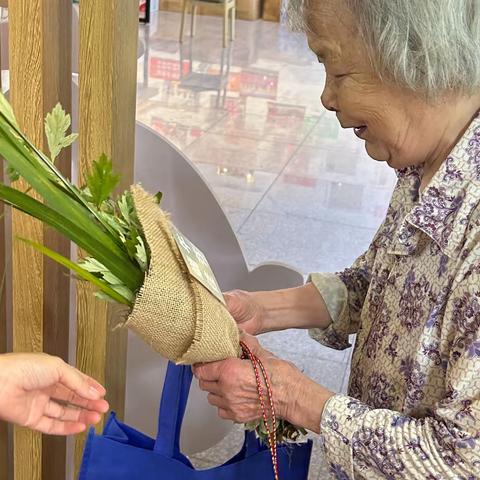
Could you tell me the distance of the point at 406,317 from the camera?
131cm

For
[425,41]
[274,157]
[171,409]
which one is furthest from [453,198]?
[274,157]

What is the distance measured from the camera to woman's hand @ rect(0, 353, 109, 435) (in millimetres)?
974

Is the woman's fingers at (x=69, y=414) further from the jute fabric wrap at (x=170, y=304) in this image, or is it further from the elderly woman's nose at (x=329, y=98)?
the elderly woman's nose at (x=329, y=98)

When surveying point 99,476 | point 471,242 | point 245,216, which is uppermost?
point 471,242

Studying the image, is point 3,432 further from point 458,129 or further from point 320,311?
point 458,129

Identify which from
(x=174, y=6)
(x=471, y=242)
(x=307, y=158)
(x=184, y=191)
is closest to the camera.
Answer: (x=471, y=242)

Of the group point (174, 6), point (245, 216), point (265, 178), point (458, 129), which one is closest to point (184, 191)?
point (458, 129)

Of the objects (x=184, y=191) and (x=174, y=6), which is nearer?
(x=184, y=191)

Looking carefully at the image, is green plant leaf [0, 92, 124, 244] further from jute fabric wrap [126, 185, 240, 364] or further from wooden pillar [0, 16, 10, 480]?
wooden pillar [0, 16, 10, 480]

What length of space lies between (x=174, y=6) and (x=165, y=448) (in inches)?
419

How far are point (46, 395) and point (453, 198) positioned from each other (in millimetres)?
669

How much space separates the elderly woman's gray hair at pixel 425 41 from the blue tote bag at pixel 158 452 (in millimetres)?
597

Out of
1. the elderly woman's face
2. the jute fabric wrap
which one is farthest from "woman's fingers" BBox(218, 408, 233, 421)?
the elderly woman's face

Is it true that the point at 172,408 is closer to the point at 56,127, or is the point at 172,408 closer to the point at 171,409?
the point at 171,409
